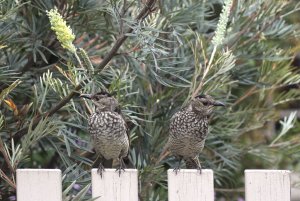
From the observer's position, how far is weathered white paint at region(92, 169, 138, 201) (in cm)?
212

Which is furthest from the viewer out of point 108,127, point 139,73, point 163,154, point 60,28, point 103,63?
point 139,73

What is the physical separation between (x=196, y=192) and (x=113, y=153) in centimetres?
78

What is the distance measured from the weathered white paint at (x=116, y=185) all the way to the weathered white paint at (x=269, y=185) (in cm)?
34

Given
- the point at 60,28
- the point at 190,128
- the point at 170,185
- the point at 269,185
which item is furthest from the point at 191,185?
the point at 190,128

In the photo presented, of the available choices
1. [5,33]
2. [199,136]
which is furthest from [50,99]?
[199,136]

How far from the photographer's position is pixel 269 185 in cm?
206

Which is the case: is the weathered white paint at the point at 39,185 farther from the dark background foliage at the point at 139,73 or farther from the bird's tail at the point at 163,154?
the bird's tail at the point at 163,154

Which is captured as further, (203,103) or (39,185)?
(203,103)

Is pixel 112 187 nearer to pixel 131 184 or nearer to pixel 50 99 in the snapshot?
pixel 131 184

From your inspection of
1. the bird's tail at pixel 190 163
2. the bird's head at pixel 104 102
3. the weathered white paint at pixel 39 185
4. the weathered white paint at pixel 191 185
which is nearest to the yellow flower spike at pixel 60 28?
the bird's head at pixel 104 102

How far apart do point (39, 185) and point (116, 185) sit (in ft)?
0.78

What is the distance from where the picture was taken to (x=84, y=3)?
2.99 m

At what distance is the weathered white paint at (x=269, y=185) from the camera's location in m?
2.05

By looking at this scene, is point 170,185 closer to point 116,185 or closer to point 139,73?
point 116,185
